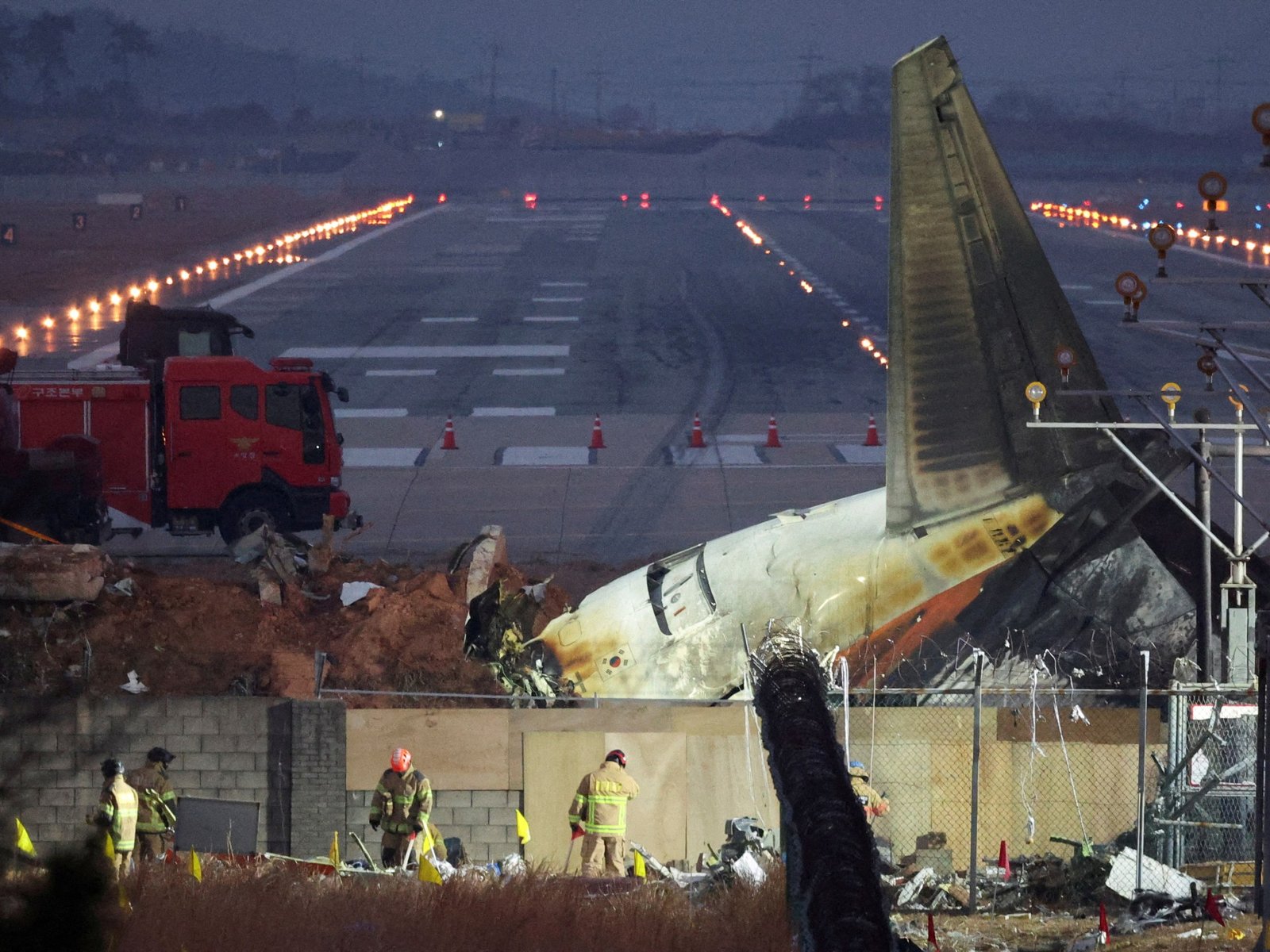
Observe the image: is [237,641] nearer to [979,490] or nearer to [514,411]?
[979,490]

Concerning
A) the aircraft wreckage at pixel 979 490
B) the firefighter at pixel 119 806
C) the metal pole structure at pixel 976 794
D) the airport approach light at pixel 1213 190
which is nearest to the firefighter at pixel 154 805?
the firefighter at pixel 119 806

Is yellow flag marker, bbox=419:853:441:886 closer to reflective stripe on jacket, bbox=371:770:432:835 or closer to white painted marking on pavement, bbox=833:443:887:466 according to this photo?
reflective stripe on jacket, bbox=371:770:432:835

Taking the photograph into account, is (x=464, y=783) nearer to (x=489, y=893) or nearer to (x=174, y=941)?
(x=489, y=893)

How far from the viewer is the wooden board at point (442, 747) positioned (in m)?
16.7

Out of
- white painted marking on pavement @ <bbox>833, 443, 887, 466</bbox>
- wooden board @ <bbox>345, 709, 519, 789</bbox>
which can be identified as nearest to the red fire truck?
wooden board @ <bbox>345, 709, 519, 789</bbox>

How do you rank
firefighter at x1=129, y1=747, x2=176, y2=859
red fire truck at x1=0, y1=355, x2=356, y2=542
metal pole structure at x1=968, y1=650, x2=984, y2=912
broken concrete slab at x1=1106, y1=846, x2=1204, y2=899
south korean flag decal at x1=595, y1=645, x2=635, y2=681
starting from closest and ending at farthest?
metal pole structure at x1=968, y1=650, x2=984, y2=912, broken concrete slab at x1=1106, y1=846, x2=1204, y2=899, firefighter at x1=129, y1=747, x2=176, y2=859, south korean flag decal at x1=595, y1=645, x2=635, y2=681, red fire truck at x1=0, y1=355, x2=356, y2=542

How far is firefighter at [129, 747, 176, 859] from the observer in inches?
605

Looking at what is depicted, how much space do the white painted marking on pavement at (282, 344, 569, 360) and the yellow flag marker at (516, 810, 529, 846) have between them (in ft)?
116

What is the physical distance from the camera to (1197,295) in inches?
2650

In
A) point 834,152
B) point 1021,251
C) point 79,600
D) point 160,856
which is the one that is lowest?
point 160,856

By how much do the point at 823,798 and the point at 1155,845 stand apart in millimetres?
8188

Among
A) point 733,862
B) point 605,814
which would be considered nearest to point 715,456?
point 605,814

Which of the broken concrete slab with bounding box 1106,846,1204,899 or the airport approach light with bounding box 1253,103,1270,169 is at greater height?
the airport approach light with bounding box 1253,103,1270,169

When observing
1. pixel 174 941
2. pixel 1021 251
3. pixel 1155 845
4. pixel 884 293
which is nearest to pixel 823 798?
pixel 174 941
